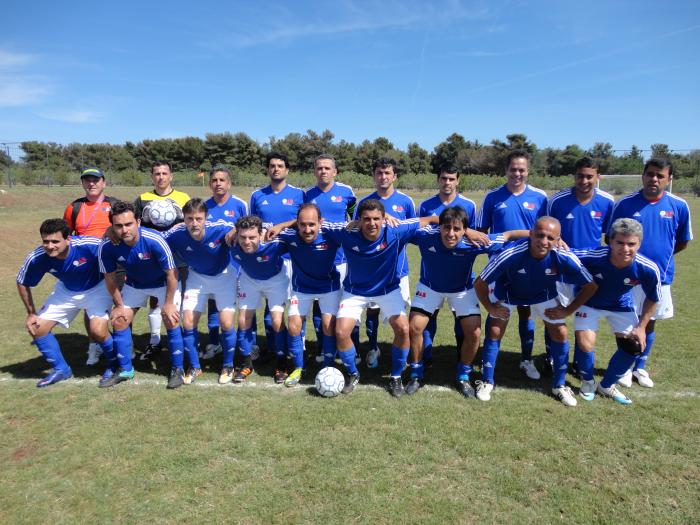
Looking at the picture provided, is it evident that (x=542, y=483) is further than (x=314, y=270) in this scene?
No

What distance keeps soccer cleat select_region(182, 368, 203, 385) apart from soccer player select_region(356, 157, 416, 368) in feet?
6.04

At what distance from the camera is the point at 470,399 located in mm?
4031

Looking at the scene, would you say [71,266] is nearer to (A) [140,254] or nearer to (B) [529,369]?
(A) [140,254]

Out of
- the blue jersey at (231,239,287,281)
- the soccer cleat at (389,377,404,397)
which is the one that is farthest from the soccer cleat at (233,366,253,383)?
the soccer cleat at (389,377,404,397)

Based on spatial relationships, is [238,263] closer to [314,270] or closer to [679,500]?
[314,270]

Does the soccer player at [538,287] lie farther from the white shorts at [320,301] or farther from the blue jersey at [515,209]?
the white shorts at [320,301]

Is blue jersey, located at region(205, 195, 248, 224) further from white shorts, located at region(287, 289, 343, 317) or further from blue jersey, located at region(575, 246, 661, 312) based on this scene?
→ blue jersey, located at region(575, 246, 661, 312)

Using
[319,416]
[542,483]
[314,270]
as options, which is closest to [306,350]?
[314,270]

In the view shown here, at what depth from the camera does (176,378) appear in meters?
4.38

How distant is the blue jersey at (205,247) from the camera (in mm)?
4578

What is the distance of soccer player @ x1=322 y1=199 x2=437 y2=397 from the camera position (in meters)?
4.19

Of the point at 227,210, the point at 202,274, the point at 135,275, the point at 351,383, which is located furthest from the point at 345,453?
the point at 227,210

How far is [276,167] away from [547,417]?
386 centimetres

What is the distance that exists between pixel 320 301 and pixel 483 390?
183cm
